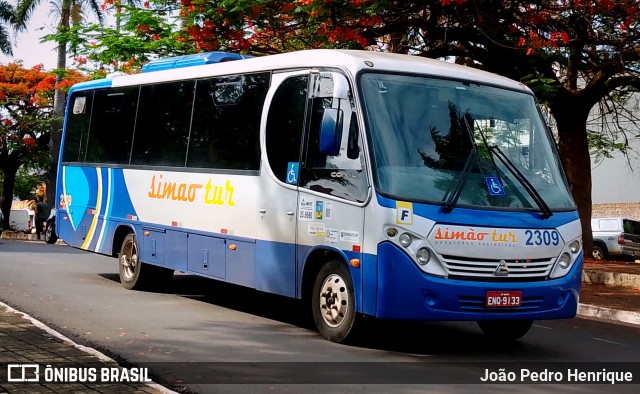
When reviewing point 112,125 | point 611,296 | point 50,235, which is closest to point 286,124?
point 112,125

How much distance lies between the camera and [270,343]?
9.24 metres

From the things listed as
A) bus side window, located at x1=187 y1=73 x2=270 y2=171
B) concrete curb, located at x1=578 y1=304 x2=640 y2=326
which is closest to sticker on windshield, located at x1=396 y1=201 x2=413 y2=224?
bus side window, located at x1=187 y1=73 x2=270 y2=171

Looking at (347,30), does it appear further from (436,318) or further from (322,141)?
(436,318)

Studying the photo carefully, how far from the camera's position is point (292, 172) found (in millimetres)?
10094

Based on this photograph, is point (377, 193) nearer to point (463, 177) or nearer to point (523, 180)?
point (463, 177)

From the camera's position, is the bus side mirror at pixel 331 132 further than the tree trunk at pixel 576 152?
No

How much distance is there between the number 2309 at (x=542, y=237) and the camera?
29.4 feet

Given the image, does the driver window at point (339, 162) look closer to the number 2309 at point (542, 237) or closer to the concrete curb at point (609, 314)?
the number 2309 at point (542, 237)

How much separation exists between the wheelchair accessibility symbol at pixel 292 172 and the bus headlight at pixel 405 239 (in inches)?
71.6

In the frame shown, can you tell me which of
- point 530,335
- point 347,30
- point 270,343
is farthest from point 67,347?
point 347,30

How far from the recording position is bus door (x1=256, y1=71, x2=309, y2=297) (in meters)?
10.1

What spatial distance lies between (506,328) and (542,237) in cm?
147

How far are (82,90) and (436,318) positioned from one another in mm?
9233

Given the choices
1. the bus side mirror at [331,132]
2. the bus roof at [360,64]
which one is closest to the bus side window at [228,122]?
the bus roof at [360,64]
